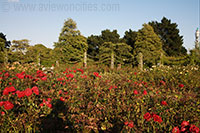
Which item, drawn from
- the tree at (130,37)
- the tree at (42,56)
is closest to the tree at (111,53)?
the tree at (42,56)

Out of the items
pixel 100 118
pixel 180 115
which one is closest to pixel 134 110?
pixel 100 118

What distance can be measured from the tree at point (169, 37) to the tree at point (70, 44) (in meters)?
16.4

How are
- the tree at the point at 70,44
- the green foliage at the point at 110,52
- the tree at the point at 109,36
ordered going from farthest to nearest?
1. the tree at the point at 109,36
2. the tree at the point at 70,44
3. the green foliage at the point at 110,52

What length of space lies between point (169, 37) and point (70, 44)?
19.4 meters

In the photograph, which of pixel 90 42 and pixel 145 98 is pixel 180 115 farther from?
pixel 90 42

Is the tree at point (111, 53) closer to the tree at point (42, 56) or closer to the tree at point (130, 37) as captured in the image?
the tree at point (42, 56)

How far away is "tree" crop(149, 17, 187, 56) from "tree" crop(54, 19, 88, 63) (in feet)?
53.8

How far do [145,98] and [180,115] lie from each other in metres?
0.86

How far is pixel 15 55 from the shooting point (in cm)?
1694

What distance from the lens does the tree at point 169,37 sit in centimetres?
2856

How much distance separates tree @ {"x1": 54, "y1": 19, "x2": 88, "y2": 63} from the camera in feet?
55.8

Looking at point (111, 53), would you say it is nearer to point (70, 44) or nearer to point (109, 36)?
point (70, 44)

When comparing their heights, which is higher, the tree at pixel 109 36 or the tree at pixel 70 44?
the tree at pixel 109 36

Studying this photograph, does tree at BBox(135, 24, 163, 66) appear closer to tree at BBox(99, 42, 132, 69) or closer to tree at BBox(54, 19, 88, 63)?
tree at BBox(99, 42, 132, 69)
